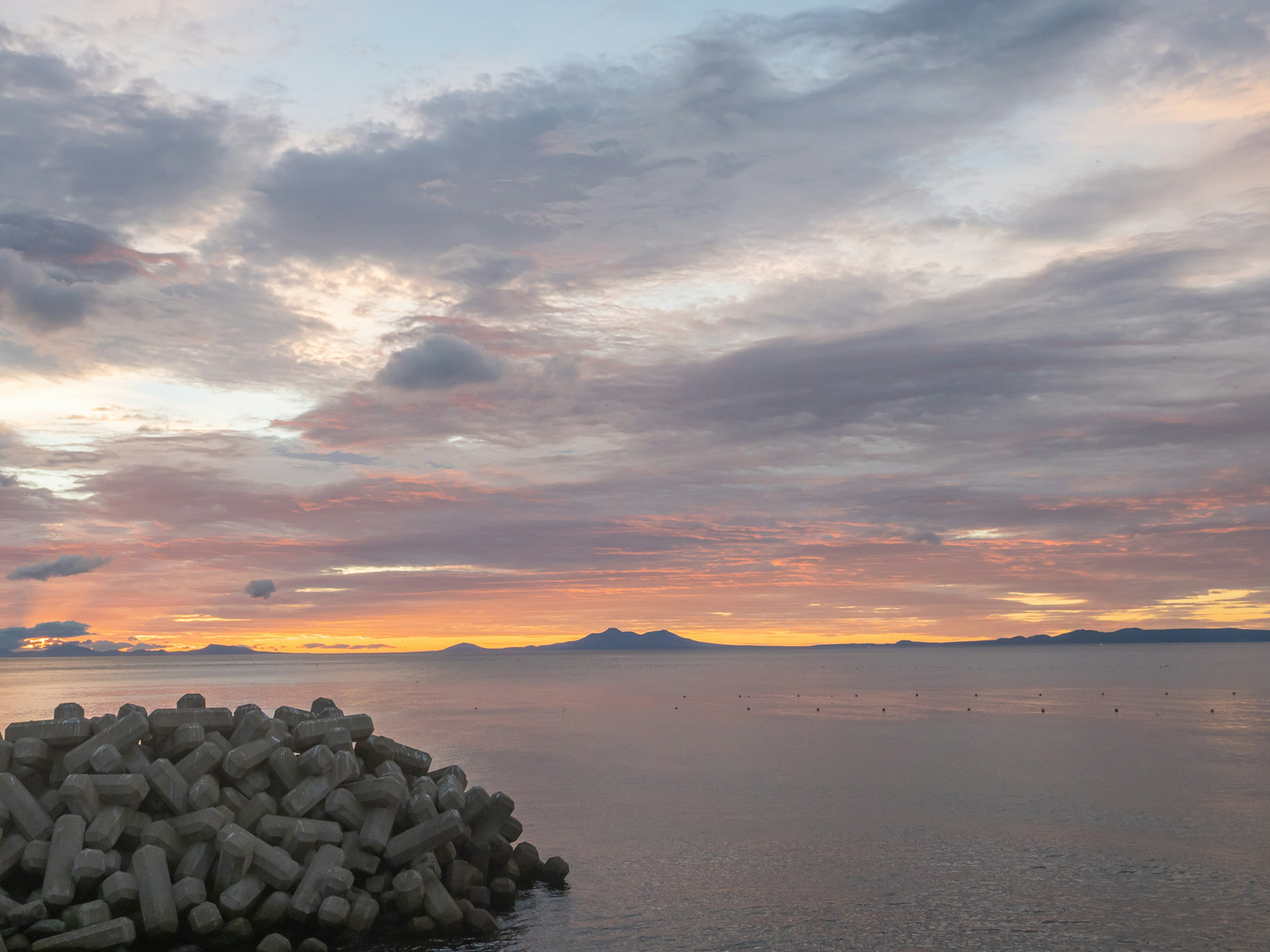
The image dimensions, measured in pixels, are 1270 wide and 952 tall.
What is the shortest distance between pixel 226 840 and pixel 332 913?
92.0 inches

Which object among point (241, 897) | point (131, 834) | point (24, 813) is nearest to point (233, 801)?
point (131, 834)

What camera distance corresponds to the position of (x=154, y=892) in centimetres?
1652

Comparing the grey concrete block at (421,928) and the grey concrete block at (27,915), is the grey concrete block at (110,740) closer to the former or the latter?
the grey concrete block at (27,915)

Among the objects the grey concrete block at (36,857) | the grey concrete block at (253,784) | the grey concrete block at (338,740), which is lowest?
the grey concrete block at (36,857)

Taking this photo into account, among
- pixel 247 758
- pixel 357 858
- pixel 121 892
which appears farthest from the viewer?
pixel 247 758

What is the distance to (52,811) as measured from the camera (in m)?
18.2

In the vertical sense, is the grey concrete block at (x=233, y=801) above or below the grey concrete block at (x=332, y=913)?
above

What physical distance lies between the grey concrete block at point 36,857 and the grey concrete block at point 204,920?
282 centimetres

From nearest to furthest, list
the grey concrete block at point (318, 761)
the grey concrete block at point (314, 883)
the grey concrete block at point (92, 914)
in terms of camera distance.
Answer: the grey concrete block at point (92, 914) < the grey concrete block at point (314, 883) < the grey concrete block at point (318, 761)

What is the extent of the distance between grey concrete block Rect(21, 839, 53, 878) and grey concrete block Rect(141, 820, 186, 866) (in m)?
1.50

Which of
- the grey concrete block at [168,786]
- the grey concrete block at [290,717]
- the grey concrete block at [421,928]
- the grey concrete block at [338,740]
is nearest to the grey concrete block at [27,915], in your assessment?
the grey concrete block at [168,786]

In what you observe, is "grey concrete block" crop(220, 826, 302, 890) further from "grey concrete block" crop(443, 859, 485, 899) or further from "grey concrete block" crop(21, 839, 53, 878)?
"grey concrete block" crop(443, 859, 485, 899)

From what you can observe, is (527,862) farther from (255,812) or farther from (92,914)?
(92,914)

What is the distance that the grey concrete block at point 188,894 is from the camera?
16.8m
